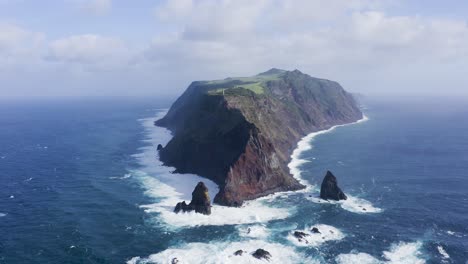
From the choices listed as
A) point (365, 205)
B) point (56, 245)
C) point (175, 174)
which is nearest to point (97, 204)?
point (56, 245)

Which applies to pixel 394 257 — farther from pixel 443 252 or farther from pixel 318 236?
pixel 318 236

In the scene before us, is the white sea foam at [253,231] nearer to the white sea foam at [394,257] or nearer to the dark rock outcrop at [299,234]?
the dark rock outcrop at [299,234]

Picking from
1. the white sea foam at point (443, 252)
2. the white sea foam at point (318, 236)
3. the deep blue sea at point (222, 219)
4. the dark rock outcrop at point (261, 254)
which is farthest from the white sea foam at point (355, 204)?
the dark rock outcrop at point (261, 254)

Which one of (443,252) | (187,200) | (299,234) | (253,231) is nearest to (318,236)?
(299,234)

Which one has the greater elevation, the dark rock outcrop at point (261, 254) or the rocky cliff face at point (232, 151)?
the rocky cliff face at point (232, 151)

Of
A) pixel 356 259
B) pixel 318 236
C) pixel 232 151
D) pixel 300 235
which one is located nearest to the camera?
pixel 356 259

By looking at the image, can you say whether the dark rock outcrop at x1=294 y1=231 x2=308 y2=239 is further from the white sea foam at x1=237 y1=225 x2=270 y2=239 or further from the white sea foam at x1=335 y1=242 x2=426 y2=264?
the white sea foam at x1=335 y1=242 x2=426 y2=264

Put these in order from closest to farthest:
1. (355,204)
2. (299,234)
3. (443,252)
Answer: (443,252)
(299,234)
(355,204)
